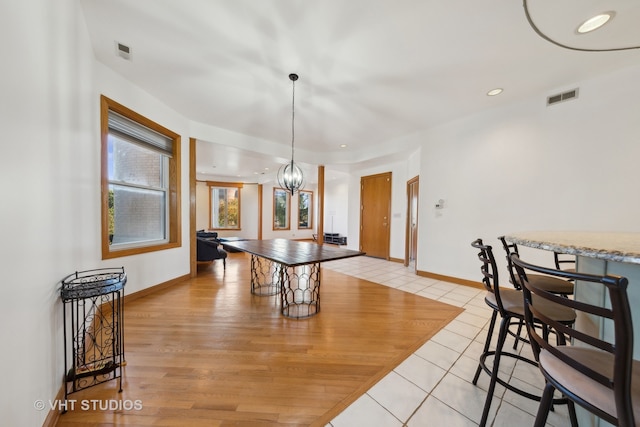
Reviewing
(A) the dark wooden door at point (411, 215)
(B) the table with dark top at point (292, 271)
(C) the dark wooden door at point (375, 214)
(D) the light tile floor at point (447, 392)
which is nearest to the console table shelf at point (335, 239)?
(C) the dark wooden door at point (375, 214)

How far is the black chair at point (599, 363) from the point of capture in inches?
21.6

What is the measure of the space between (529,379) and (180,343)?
108 inches

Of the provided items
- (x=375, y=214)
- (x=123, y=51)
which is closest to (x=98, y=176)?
(x=123, y=51)

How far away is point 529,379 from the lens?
163 cm

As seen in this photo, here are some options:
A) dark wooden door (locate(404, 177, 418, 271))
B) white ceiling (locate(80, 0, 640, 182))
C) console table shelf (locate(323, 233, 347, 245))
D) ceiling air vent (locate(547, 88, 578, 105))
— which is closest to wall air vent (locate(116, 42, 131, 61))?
white ceiling (locate(80, 0, 640, 182))

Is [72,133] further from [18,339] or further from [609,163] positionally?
[609,163]

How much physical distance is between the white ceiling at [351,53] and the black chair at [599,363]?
6.56 feet

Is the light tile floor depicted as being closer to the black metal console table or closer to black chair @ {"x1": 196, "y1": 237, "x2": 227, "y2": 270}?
the black metal console table

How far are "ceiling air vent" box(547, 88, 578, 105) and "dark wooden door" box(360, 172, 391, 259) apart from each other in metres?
3.21

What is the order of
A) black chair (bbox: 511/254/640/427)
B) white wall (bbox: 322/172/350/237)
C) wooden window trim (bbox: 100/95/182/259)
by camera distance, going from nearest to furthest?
black chair (bbox: 511/254/640/427) → wooden window trim (bbox: 100/95/182/259) → white wall (bbox: 322/172/350/237)

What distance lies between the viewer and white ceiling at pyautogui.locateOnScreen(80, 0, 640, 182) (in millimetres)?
1754

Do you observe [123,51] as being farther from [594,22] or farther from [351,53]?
[594,22]

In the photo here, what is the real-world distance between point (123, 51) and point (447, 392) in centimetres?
401

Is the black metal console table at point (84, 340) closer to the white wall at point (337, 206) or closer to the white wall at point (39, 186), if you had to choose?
the white wall at point (39, 186)
